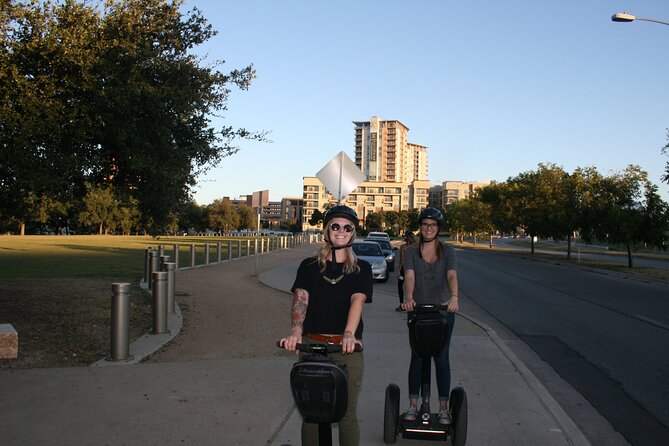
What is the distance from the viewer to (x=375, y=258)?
20.1 meters

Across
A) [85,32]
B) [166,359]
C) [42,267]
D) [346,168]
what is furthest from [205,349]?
[42,267]

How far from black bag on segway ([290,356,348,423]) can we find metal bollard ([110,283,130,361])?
4.58m

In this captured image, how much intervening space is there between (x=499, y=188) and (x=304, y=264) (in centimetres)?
6176

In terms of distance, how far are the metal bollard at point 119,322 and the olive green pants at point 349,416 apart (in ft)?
13.9

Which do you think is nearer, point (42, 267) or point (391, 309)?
point (391, 309)

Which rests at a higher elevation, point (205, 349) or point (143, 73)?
point (143, 73)

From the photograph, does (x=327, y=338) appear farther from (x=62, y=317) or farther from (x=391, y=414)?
(x=62, y=317)

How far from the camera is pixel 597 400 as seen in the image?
6.05 meters

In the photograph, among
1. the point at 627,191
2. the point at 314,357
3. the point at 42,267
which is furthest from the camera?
the point at 627,191

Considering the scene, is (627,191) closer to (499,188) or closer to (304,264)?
(499,188)

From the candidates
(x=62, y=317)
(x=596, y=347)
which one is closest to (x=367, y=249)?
(x=596, y=347)

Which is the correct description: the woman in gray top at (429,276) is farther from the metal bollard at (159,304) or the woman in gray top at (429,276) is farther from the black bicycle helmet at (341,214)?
the metal bollard at (159,304)

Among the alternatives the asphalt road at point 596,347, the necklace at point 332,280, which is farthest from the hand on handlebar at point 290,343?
the asphalt road at point 596,347

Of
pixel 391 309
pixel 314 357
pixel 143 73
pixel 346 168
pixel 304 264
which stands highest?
pixel 143 73
